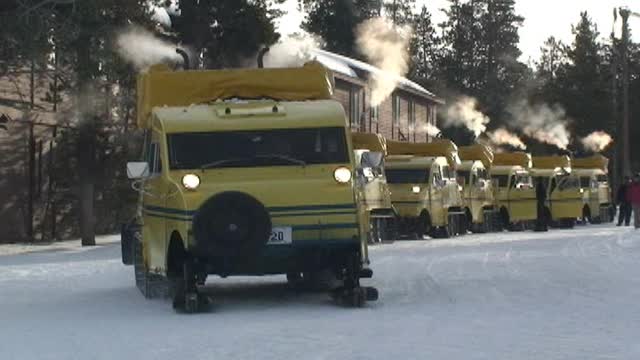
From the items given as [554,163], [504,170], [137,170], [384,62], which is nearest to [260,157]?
[137,170]

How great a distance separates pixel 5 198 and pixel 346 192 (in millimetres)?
20365

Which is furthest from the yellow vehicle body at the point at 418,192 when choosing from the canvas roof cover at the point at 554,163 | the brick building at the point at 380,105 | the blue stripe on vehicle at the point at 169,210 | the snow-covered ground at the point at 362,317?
the blue stripe on vehicle at the point at 169,210

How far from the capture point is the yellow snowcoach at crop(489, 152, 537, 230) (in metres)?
40.3

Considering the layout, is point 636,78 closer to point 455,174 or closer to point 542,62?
point 542,62

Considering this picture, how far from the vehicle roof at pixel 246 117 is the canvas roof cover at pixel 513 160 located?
94.6 feet

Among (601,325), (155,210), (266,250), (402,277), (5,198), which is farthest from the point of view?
(5,198)

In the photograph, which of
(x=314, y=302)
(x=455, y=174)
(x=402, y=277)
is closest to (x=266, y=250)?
(x=314, y=302)

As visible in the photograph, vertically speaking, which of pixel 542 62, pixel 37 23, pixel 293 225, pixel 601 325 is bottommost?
pixel 601 325

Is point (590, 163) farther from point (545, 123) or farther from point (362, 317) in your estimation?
point (362, 317)

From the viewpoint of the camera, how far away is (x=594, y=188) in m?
44.7

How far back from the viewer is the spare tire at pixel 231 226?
13.2m

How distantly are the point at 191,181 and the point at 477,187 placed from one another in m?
25.4

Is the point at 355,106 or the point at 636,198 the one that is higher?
the point at 355,106

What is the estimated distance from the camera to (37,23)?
22.9 metres
